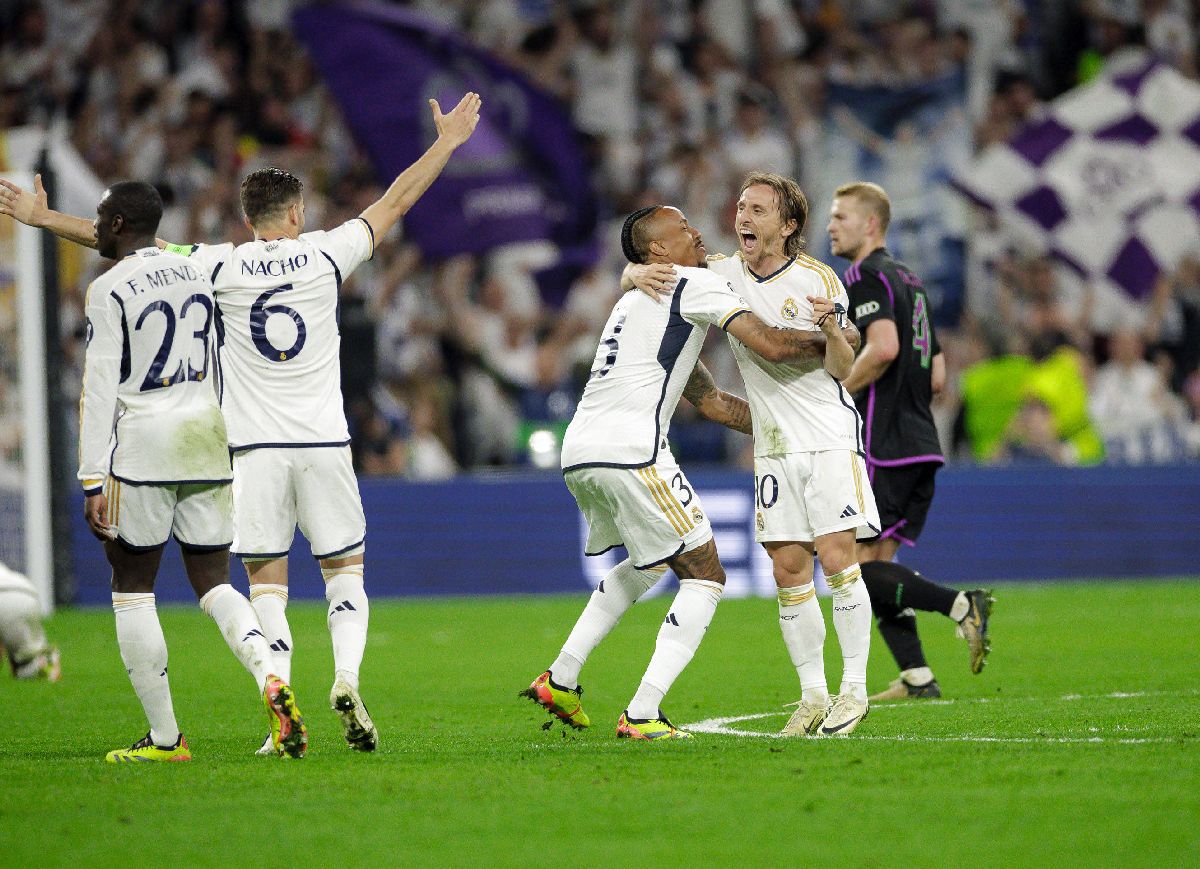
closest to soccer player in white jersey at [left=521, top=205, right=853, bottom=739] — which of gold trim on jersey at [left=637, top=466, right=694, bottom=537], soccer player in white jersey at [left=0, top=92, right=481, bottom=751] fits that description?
gold trim on jersey at [left=637, top=466, right=694, bottom=537]

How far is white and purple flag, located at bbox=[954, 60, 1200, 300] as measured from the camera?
56.9 feet

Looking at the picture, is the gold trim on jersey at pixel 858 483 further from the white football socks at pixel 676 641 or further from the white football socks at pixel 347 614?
the white football socks at pixel 347 614

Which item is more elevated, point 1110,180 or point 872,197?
point 1110,180

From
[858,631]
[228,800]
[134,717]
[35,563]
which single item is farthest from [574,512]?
[228,800]

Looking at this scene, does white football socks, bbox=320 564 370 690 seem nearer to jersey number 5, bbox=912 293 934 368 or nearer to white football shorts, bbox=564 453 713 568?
white football shorts, bbox=564 453 713 568

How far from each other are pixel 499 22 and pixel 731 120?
118 inches

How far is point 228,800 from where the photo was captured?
5449 mm

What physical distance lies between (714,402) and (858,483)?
72 cm

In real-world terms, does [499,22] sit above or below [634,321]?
above

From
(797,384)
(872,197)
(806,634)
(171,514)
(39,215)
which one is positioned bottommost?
(806,634)

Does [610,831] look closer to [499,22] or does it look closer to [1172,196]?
[1172,196]

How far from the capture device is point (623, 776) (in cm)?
579

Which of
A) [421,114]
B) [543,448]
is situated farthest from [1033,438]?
[421,114]

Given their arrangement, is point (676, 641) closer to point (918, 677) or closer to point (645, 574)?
point (645, 574)
